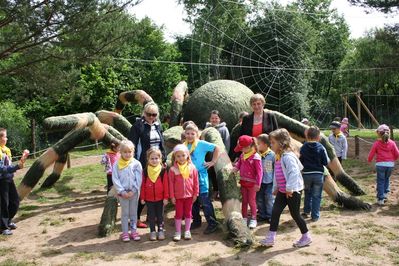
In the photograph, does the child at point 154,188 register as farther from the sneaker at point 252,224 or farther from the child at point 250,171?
the sneaker at point 252,224

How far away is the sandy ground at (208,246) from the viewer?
4.75 m

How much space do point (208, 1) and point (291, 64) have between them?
38.0 ft

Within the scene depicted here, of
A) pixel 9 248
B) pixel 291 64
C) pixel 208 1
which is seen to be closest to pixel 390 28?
pixel 291 64

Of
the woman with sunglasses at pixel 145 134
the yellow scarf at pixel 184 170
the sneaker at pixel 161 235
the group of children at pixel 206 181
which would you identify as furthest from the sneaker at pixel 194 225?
the woman with sunglasses at pixel 145 134

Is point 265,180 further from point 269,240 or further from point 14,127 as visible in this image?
point 14,127

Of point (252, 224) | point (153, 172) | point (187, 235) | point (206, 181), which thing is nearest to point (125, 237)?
point (187, 235)

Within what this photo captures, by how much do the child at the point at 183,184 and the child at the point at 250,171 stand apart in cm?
75

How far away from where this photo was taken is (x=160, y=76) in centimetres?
2534

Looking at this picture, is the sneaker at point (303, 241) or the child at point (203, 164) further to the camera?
the child at point (203, 164)

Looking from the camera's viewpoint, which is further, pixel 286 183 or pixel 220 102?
pixel 220 102

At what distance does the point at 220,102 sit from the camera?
8555 millimetres

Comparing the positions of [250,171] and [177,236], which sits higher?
[250,171]

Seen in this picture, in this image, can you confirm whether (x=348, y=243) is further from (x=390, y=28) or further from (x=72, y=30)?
(x=390, y=28)

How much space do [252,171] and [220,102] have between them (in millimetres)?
2941
